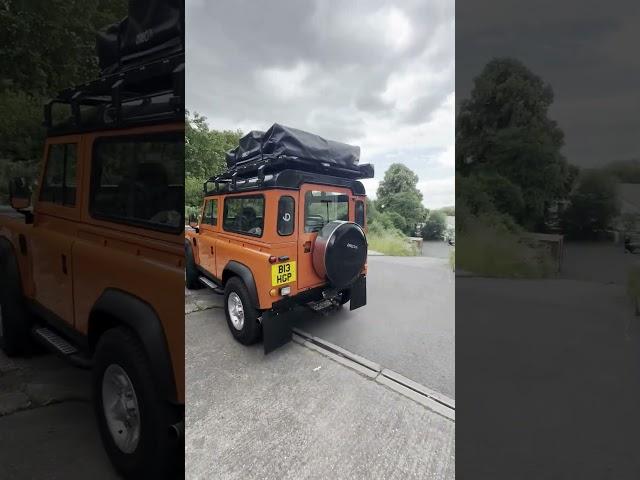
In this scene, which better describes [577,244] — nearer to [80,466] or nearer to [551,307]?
[551,307]

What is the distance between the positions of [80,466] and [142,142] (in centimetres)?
104

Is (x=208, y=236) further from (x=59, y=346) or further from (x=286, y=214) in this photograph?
(x=59, y=346)

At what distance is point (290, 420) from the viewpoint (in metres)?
1.01

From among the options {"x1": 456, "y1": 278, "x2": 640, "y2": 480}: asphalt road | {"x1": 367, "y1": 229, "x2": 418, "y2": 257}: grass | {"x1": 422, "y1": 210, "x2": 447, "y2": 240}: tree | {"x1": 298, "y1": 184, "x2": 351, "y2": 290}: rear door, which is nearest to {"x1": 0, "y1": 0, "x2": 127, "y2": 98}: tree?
{"x1": 298, "y1": 184, "x2": 351, "y2": 290}: rear door

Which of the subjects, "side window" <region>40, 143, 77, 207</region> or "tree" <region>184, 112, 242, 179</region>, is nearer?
"tree" <region>184, 112, 242, 179</region>

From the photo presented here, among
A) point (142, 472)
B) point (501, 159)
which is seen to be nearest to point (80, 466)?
point (142, 472)

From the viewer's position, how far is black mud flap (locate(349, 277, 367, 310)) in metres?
1.05

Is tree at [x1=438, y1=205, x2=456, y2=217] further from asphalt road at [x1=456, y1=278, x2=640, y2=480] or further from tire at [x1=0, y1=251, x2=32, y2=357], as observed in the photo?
tire at [x1=0, y1=251, x2=32, y2=357]

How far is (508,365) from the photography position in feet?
3.95

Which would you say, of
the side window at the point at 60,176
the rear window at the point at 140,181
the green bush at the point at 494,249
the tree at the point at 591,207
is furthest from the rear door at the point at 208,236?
the tree at the point at 591,207

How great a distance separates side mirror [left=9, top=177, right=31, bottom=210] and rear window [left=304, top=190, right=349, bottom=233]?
1.10 m

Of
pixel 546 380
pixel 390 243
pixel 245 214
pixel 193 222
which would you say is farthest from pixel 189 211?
pixel 546 380

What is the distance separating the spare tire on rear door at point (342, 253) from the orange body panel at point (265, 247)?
0.04 meters

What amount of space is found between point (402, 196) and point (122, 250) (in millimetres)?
864
